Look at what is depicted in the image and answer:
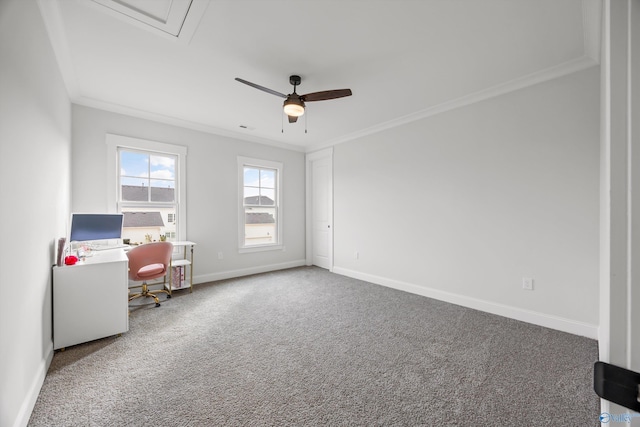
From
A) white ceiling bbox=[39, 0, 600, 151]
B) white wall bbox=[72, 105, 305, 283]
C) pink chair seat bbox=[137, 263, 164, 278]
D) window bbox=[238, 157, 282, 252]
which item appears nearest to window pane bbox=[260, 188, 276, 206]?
window bbox=[238, 157, 282, 252]

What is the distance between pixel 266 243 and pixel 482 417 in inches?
172

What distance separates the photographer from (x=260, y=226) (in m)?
5.41

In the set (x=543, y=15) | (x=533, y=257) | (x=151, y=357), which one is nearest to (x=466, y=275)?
(x=533, y=257)

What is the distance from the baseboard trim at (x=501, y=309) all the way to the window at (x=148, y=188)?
350cm

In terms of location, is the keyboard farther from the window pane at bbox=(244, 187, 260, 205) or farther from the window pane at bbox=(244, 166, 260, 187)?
the window pane at bbox=(244, 166, 260, 187)

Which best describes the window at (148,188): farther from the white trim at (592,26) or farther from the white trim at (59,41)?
the white trim at (592,26)

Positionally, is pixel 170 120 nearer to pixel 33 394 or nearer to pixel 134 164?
pixel 134 164

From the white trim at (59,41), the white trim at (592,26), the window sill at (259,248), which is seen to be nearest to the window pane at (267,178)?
the window sill at (259,248)

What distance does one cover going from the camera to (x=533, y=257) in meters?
2.93

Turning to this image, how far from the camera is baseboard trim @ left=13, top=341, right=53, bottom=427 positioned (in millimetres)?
1533

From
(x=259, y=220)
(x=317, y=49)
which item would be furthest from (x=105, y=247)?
(x=317, y=49)

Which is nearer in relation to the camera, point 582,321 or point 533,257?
point 582,321

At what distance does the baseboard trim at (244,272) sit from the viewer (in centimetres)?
452

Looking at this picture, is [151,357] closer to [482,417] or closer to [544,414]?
[482,417]
